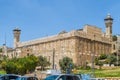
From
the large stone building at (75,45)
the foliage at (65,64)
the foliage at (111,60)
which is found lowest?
the foliage at (65,64)

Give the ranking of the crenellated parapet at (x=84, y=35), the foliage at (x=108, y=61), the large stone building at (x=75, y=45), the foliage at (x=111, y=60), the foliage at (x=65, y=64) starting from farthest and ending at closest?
the crenellated parapet at (x=84, y=35) → the large stone building at (x=75, y=45) → the foliage at (x=111, y=60) → the foliage at (x=108, y=61) → the foliage at (x=65, y=64)

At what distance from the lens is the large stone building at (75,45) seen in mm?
80750

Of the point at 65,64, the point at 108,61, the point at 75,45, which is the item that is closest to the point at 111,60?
the point at 108,61

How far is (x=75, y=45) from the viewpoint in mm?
80438

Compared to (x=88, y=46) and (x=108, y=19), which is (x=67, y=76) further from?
Answer: (x=108, y=19)

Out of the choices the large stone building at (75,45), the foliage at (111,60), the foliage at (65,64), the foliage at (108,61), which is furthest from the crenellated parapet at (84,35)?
the foliage at (65,64)

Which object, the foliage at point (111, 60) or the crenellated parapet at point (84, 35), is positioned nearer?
the foliage at point (111, 60)

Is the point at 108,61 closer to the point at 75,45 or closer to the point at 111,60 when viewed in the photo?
the point at 111,60

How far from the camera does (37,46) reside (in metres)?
92.9

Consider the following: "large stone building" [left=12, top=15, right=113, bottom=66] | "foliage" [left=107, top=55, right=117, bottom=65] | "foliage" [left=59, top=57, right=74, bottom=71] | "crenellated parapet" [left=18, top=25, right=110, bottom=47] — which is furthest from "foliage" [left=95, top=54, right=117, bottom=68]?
"crenellated parapet" [left=18, top=25, right=110, bottom=47]

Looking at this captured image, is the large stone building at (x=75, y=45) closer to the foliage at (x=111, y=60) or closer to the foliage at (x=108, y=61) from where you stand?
the foliage at (x=108, y=61)

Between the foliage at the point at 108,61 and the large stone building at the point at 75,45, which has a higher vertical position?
the large stone building at the point at 75,45

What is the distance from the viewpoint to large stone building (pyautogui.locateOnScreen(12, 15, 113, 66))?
80.8 meters

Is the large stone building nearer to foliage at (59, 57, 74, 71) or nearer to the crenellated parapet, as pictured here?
the crenellated parapet
